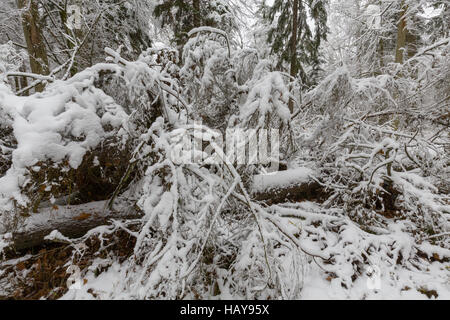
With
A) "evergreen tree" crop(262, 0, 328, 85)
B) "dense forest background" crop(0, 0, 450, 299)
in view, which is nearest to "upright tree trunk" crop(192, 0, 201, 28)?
"evergreen tree" crop(262, 0, 328, 85)

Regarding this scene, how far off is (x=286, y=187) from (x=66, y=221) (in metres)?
3.12

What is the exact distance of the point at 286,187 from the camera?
3.67 meters

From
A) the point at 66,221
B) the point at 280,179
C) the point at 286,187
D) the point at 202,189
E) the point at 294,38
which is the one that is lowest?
the point at 66,221

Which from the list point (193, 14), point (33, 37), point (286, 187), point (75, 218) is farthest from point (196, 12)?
point (75, 218)

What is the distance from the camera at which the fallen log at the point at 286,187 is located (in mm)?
3492

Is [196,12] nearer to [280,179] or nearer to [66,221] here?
[280,179]

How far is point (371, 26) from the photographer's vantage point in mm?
8234

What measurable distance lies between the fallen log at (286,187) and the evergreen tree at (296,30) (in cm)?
447

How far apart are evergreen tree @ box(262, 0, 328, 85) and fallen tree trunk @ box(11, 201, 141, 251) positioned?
21.1ft

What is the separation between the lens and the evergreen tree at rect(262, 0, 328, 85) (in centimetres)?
699

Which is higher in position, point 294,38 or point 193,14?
point 193,14

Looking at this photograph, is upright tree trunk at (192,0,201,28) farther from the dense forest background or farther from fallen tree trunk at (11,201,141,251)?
fallen tree trunk at (11,201,141,251)

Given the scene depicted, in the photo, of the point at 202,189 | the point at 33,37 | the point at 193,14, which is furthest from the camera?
the point at 193,14
